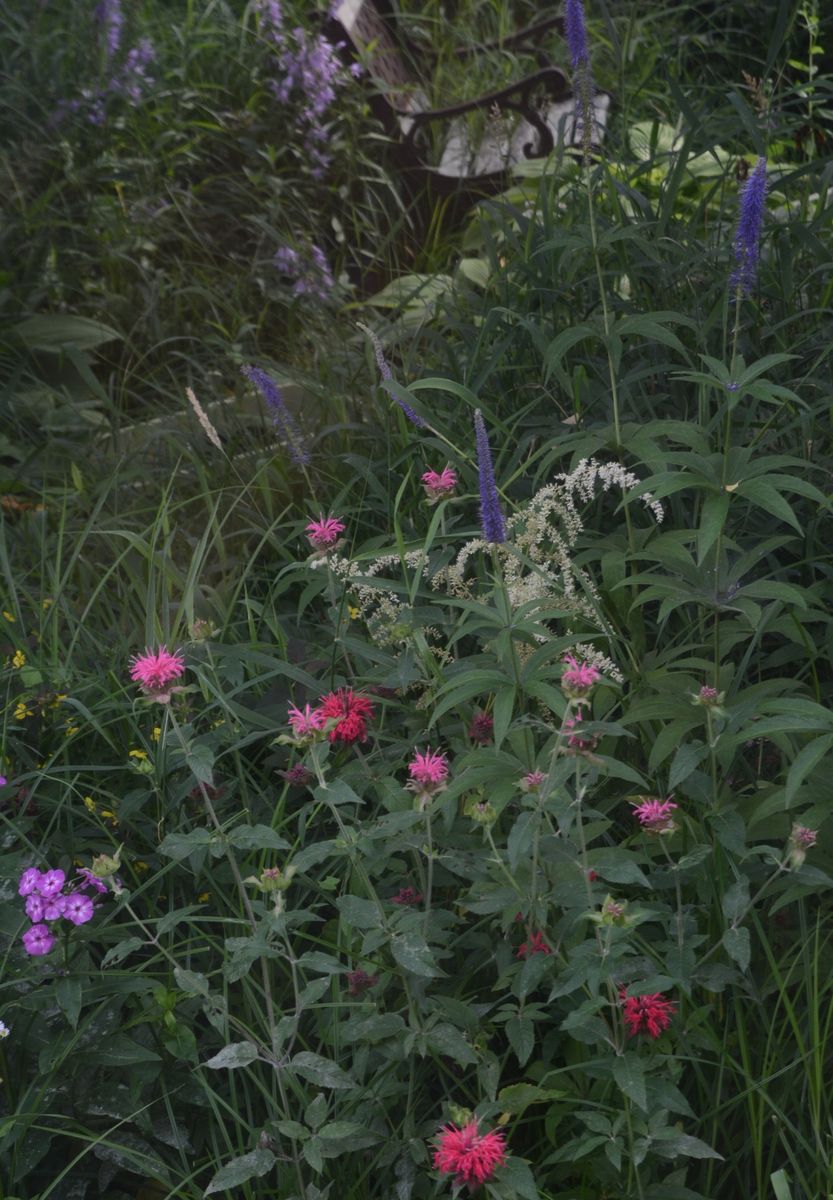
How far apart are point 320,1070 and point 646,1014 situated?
392mm

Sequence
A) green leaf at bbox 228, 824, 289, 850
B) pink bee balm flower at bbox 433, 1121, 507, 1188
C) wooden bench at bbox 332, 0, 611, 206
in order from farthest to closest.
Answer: wooden bench at bbox 332, 0, 611, 206 < green leaf at bbox 228, 824, 289, 850 < pink bee balm flower at bbox 433, 1121, 507, 1188

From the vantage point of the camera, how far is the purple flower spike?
218 centimetres

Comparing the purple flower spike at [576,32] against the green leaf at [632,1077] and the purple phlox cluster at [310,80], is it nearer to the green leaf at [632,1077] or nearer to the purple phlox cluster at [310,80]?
the green leaf at [632,1077]

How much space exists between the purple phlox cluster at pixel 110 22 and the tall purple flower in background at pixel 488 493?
3954 mm

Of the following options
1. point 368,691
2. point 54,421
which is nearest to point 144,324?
point 54,421

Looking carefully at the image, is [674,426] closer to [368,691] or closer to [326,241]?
[368,691]

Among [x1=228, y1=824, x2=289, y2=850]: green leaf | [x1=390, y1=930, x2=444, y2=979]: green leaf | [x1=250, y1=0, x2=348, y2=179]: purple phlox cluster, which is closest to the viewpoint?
[x1=390, y1=930, x2=444, y2=979]: green leaf

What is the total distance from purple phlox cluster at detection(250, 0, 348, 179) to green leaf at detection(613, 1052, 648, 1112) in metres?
3.86

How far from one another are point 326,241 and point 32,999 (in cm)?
358

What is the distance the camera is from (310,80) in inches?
199

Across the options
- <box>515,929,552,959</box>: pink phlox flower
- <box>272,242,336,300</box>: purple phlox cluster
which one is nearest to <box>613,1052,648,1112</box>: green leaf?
<box>515,929,552,959</box>: pink phlox flower

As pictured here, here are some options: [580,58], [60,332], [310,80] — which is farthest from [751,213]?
[310,80]

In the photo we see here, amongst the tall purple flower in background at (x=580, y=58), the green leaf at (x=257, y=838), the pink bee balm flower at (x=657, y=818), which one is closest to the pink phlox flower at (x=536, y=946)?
the pink bee balm flower at (x=657, y=818)

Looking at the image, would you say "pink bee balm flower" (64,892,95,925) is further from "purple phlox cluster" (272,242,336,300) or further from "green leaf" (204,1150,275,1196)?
"purple phlox cluster" (272,242,336,300)
